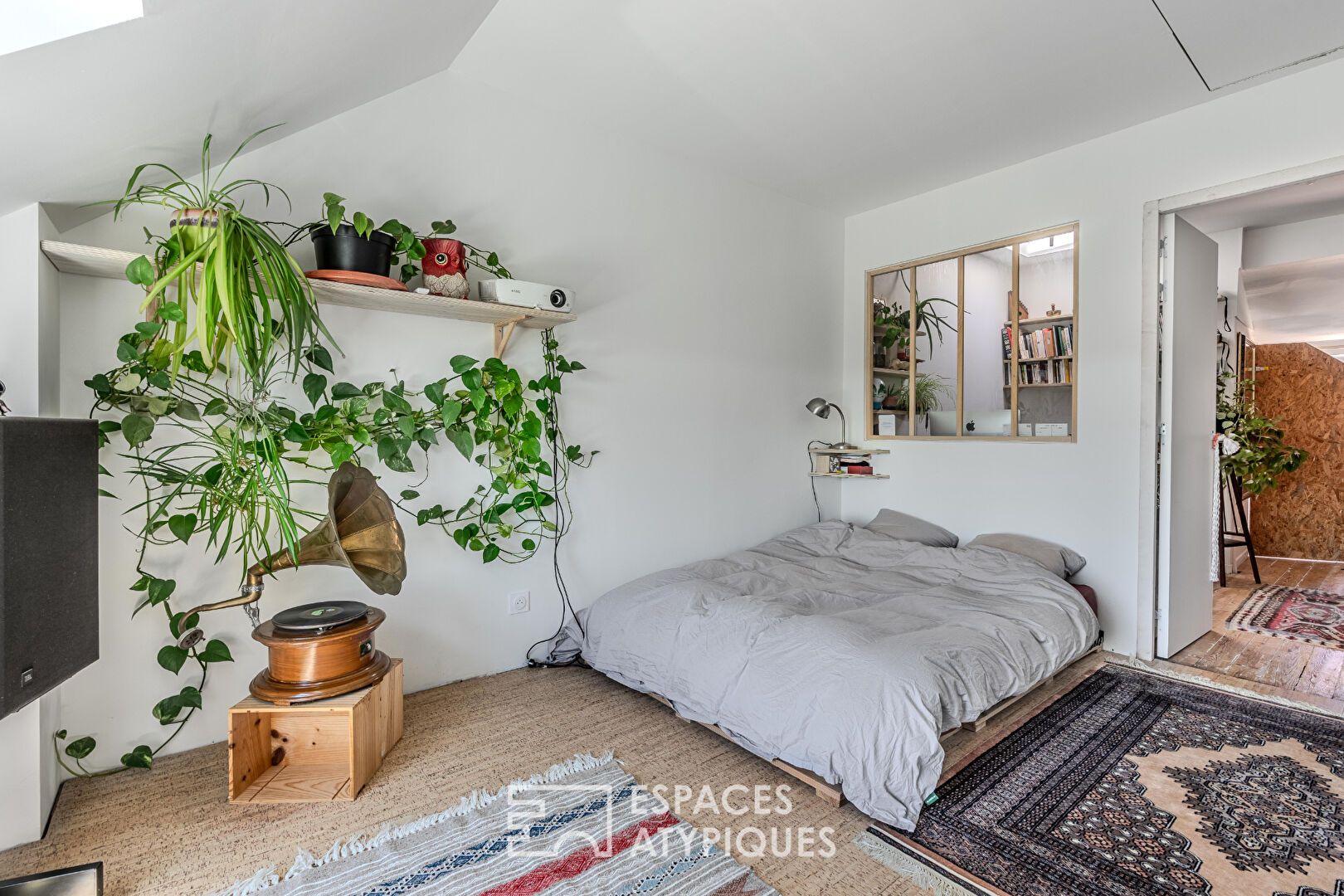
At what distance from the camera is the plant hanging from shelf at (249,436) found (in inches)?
71.7

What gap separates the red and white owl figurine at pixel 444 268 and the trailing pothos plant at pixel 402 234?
0.11 ft

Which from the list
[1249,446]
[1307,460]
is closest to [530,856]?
[1249,446]

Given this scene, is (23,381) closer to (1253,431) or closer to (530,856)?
(530,856)

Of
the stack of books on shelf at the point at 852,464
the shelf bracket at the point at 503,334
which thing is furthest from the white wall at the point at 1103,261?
the shelf bracket at the point at 503,334

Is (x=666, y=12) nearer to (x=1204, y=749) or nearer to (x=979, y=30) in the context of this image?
(x=979, y=30)

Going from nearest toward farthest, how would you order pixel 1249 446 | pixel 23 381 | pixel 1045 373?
pixel 23 381 < pixel 1045 373 < pixel 1249 446

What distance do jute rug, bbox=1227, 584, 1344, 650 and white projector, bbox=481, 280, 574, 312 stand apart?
3986mm

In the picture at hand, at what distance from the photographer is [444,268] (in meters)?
2.41

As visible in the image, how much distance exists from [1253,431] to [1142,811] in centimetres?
447

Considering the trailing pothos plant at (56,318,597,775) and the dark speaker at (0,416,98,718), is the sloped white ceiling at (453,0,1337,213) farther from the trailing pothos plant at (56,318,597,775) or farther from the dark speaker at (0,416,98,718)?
the dark speaker at (0,416,98,718)

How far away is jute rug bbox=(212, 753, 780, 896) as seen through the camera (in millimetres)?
1509

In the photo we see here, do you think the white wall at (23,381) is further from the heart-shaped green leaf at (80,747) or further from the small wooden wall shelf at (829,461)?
the small wooden wall shelf at (829,461)

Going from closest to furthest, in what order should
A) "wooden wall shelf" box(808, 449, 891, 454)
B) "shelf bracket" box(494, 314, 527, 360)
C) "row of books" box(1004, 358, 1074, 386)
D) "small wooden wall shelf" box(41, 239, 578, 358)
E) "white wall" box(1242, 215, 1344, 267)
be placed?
"small wooden wall shelf" box(41, 239, 578, 358), "shelf bracket" box(494, 314, 527, 360), "row of books" box(1004, 358, 1074, 386), "white wall" box(1242, 215, 1344, 267), "wooden wall shelf" box(808, 449, 891, 454)

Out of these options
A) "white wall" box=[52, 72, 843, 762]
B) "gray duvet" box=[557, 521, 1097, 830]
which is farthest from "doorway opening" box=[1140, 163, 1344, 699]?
"white wall" box=[52, 72, 843, 762]
